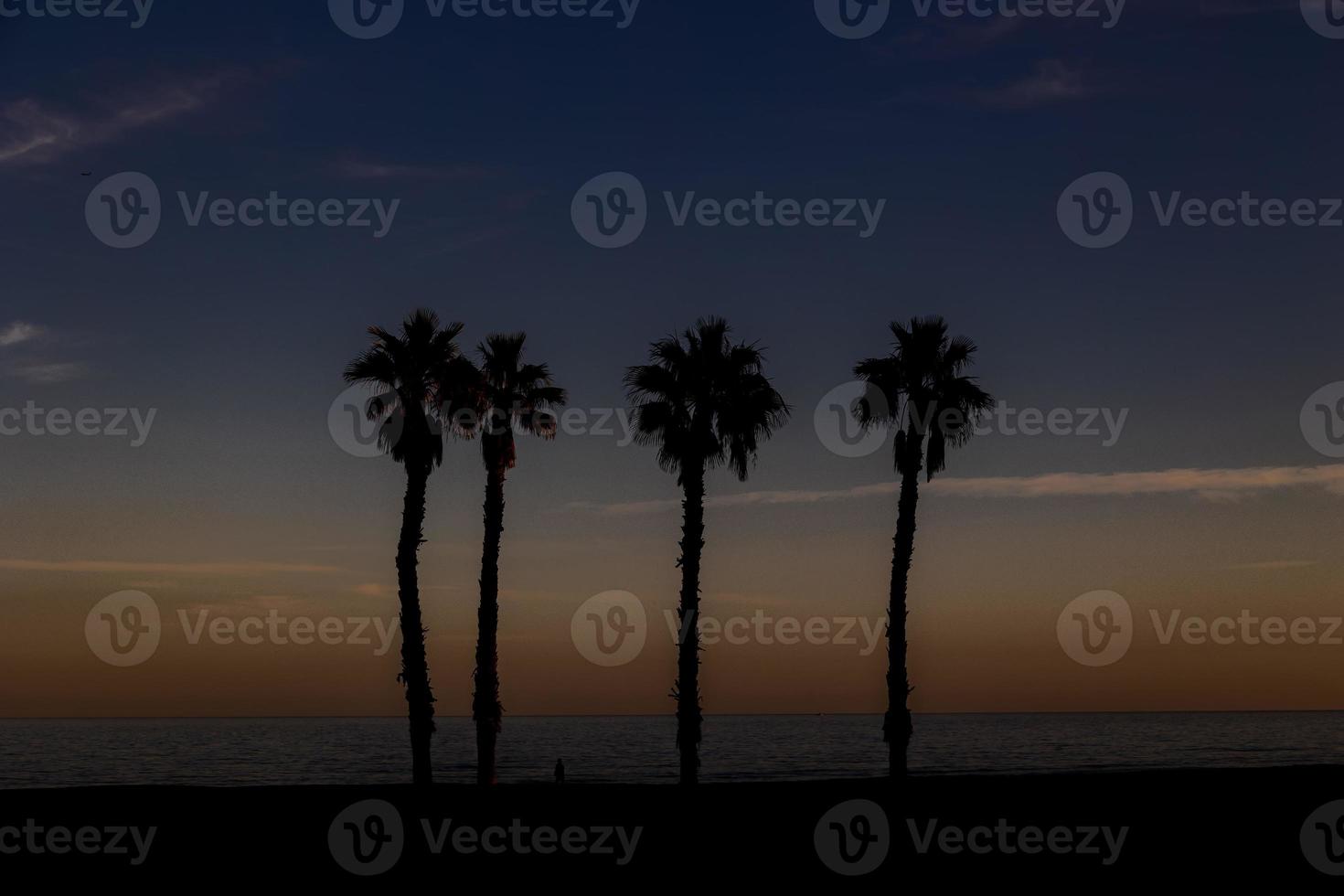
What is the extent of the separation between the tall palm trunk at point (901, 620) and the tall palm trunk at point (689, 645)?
6.08 m

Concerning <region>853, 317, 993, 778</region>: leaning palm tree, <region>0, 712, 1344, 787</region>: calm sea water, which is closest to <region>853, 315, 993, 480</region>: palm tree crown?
<region>853, 317, 993, 778</region>: leaning palm tree

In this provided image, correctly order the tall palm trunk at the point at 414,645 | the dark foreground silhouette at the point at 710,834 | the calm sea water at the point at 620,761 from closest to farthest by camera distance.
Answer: the dark foreground silhouette at the point at 710,834 → the tall palm trunk at the point at 414,645 → the calm sea water at the point at 620,761

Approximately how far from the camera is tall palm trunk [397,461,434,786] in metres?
37.9

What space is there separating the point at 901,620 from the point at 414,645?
50.2 ft

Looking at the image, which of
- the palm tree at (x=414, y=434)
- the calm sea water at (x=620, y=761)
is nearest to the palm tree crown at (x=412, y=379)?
the palm tree at (x=414, y=434)

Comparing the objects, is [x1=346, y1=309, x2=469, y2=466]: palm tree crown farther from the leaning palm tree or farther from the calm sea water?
the calm sea water

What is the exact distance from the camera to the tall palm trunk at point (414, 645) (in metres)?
37.9

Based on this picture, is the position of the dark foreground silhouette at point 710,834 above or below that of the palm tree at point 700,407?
below

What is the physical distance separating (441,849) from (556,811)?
4.60 meters

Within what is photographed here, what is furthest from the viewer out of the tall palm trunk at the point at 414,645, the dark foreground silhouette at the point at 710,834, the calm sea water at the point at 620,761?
the calm sea water at the point at 620,761

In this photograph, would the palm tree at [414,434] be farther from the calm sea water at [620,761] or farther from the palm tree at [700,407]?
Result: the calm sea water at [620,761]

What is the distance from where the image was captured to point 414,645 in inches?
1492

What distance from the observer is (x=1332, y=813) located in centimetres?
2447

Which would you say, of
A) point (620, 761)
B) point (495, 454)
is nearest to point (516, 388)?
point (495, 454)
